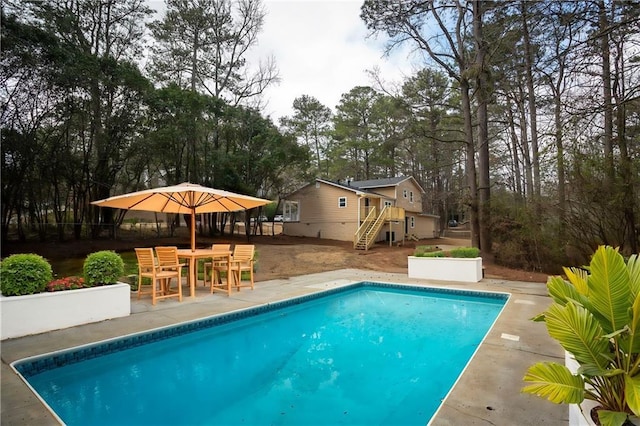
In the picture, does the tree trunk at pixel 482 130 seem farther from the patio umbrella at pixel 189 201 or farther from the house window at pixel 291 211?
the house window at pixel 291 211

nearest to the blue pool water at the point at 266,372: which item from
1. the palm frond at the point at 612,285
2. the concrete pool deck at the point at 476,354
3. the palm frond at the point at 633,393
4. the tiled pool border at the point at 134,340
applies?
the tiled pool border at the point at 134,340

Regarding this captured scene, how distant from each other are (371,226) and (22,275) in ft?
50.6

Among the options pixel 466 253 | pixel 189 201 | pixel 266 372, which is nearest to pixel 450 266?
pixel 466 253

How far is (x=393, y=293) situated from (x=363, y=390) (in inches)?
207

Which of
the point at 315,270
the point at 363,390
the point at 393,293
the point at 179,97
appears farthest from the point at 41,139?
the point at 363,390

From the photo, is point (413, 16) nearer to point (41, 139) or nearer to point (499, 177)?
point (41, 139)

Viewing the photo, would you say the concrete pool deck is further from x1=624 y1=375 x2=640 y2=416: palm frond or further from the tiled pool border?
x1=624 y1=375 x2=640 y2=416: palm frond

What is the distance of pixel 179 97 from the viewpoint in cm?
1540

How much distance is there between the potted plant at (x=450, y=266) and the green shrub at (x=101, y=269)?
7.55m

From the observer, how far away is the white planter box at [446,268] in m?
8.99

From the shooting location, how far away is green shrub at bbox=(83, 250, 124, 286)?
17.6ft

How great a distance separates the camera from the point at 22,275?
4.61 meters

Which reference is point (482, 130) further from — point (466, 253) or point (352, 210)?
point (352, 210)

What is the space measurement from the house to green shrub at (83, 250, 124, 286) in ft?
43.1
